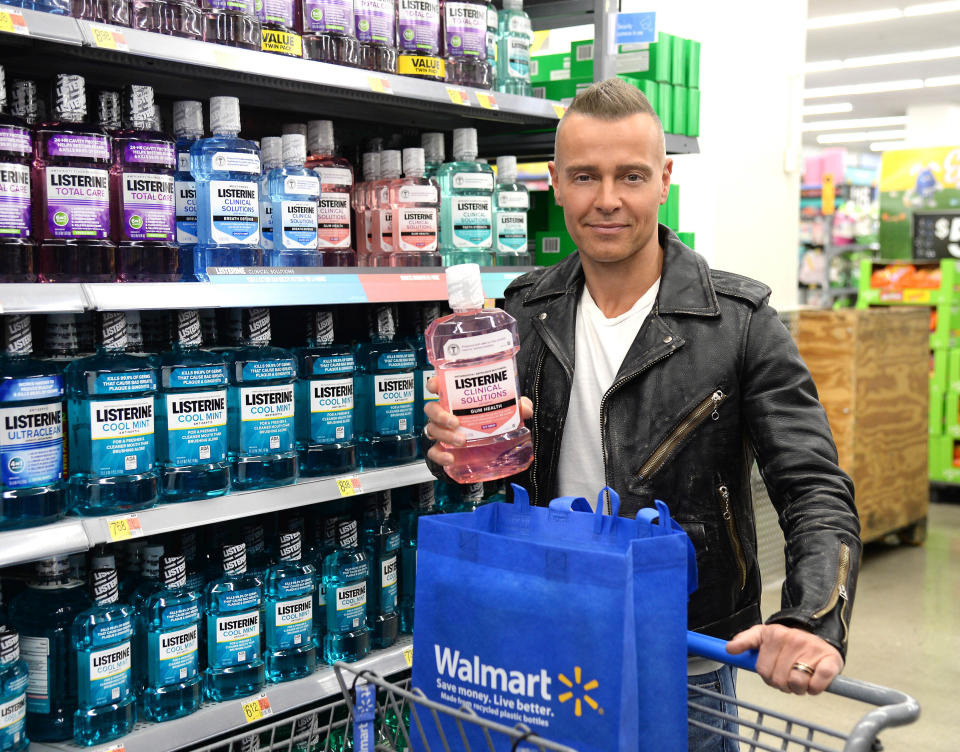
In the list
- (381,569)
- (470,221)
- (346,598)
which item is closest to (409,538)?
(381,569)

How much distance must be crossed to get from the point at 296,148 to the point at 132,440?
78 centimetres

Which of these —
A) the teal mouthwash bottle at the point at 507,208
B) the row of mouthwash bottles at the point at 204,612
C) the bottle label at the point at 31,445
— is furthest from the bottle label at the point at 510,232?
the bottle label at the point at 31,445

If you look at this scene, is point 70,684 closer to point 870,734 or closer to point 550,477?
point 550,477

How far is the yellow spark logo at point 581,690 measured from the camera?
1.09 meters

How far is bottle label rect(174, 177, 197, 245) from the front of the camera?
2182 millimetres

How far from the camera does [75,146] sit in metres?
1.88

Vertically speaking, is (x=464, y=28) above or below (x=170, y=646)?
above

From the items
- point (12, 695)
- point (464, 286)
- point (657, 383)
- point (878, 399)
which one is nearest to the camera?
point (464, 286)

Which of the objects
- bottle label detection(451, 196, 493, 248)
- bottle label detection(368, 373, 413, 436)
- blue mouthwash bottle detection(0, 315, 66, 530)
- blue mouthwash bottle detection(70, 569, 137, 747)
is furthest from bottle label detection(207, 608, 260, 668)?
bottle label detection(451, 196, 493, 248)

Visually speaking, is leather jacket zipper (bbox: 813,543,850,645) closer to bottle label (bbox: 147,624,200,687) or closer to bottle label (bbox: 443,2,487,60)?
bottle label (bbox: 147,624,200,687)

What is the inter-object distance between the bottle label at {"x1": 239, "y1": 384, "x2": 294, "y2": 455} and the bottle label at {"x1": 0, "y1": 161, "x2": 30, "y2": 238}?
586mm

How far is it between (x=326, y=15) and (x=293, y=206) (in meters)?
0.46

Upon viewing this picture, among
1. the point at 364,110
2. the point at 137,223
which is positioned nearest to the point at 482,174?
the point at 364,110

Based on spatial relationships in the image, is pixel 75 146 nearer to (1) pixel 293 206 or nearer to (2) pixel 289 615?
(1) pixel 293 206
